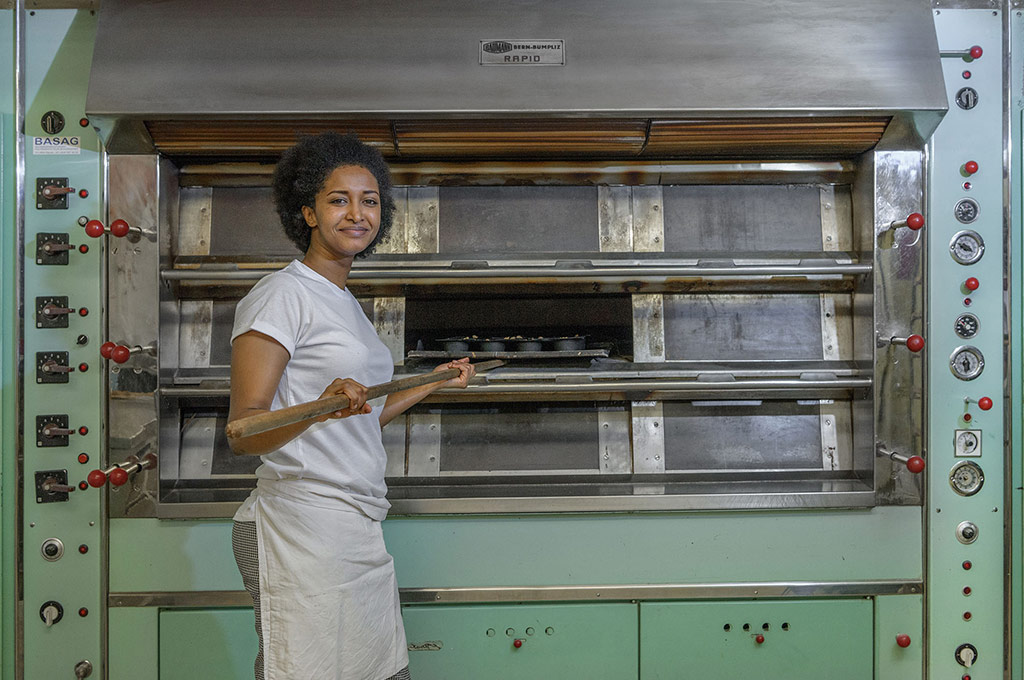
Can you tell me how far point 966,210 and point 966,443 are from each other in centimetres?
73

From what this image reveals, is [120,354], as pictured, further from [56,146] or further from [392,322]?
[392,322]

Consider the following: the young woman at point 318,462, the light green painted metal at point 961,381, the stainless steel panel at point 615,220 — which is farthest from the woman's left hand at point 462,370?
the light green painted metal at point 961,381

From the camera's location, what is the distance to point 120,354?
1.89m

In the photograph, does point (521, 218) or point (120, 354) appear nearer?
point (120, 354)

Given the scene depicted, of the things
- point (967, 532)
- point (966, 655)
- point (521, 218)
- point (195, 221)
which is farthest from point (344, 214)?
point (966, 655)

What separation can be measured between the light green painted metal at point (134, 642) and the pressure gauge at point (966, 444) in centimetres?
225

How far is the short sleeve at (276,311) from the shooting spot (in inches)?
52.9

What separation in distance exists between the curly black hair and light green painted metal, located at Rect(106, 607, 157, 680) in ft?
4.07

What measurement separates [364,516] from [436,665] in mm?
818

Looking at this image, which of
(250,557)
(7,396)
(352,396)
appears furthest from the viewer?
(7,396)

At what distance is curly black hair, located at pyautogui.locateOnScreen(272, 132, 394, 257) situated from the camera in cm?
159

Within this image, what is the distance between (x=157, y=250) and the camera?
2.07 m

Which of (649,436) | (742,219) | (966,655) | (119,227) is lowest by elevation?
(966,655)

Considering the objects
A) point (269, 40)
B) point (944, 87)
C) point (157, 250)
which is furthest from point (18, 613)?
point (944, 87)
